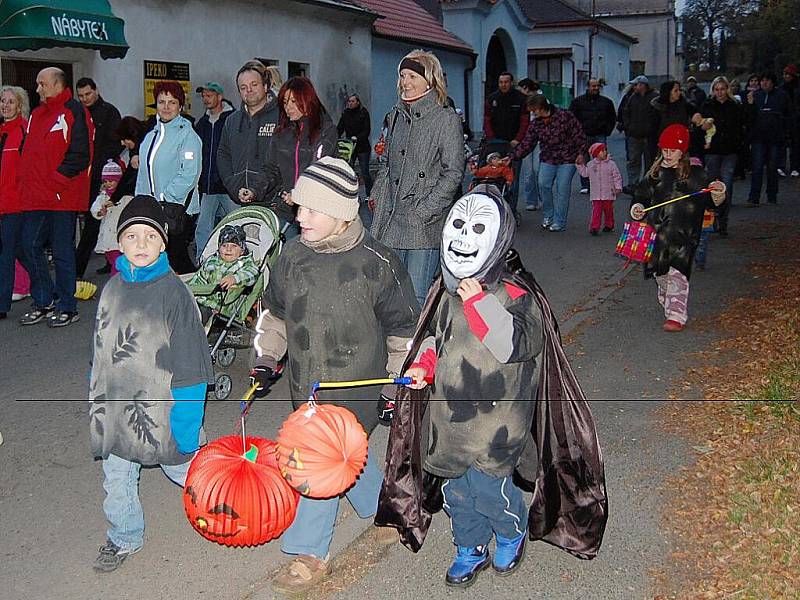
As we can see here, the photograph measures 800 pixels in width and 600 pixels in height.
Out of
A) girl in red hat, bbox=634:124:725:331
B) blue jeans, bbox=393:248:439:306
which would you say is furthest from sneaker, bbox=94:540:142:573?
girl in red hat, bbox=634:124:725:331

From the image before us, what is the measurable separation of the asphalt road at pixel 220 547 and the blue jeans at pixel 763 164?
338 inches

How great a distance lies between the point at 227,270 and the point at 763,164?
13300mm

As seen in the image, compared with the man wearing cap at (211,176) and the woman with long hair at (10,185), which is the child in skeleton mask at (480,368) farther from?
the woman with long hair at (10,185)

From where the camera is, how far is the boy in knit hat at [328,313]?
14.2 feet

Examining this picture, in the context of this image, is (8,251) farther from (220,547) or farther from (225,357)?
(220,547)

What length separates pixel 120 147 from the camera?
11.4 meters

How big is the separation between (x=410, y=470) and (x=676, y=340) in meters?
4.89

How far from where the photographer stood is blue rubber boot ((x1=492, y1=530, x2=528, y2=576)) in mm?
4445

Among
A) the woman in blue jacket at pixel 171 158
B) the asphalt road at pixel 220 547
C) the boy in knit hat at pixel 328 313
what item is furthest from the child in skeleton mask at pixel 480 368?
the woman in blue jacket at pixel 171 158

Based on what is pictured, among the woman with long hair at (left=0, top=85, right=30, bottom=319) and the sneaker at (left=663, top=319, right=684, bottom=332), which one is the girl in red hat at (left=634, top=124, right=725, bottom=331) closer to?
the sneaker at (left=663, top=319, right=684, bottom=332)

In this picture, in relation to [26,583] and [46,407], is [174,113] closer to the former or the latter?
[46,407]

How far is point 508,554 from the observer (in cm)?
447

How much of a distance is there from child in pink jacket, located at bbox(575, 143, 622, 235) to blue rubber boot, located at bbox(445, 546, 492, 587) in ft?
34.9

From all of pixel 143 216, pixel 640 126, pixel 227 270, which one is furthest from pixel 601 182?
pixel 143 216
